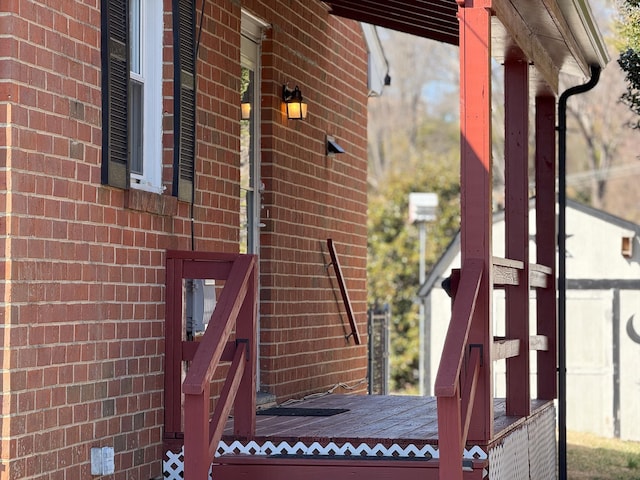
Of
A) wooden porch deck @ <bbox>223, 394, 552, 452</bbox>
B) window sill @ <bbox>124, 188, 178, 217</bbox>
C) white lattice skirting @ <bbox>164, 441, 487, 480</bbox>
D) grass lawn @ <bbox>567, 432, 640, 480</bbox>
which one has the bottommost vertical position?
grass lawn @ <bbox>567, 432, 640, 480</bbox>

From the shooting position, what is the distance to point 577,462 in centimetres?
1195

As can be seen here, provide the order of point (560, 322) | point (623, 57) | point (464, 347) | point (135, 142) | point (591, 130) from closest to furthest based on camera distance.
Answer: point (464, 347), point (135, 142), point (623, 57), point (560, 322), point (591, 130)

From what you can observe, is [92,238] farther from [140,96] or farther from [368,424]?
[368,424]

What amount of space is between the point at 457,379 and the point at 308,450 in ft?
4.16

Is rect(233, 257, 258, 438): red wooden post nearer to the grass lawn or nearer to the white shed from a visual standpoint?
the grass lawn

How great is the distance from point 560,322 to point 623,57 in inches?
83.0

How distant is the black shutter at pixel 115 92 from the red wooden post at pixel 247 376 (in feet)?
3.10

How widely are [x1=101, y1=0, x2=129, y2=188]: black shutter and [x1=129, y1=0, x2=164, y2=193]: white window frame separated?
0.42 meters

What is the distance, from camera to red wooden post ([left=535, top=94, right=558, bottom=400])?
9273mm

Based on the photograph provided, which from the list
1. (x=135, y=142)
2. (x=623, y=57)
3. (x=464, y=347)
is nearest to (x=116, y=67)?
(x=135, y=142)

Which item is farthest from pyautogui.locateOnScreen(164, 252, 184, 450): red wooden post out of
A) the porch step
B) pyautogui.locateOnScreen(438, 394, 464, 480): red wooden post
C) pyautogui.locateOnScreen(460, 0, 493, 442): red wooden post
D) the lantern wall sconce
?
the lantern wall sconce

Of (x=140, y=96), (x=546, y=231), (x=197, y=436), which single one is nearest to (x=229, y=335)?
(x=197, y=436)

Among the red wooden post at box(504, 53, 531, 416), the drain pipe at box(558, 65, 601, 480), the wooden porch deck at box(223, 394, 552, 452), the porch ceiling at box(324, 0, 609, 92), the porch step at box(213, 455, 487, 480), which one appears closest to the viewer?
the porch step at box(213, 455, 487, 480)

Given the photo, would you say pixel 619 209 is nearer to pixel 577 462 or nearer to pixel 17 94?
pixel 577 462
